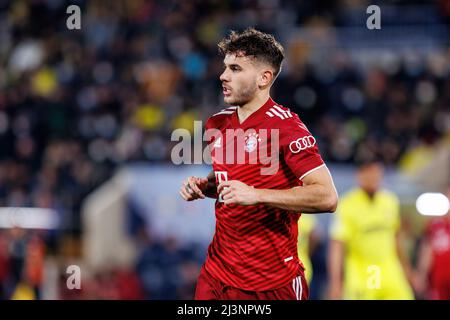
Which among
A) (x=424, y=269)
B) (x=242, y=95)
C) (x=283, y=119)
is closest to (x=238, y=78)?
(x=242, y=95)

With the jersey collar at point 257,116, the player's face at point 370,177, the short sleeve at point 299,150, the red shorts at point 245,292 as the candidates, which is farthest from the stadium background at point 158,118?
the short sleeve at point 299,150

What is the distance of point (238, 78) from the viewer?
18.7 feet

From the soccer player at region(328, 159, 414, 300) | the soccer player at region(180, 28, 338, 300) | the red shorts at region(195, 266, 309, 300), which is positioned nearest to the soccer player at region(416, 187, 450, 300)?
the soccer player at region(328, 159, 414, 300)

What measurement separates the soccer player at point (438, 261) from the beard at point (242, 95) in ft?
14.4

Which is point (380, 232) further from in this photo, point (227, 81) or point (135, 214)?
point (135, 214)

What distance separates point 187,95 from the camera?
52.7ft

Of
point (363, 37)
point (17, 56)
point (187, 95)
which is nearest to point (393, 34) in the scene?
point (363, 37)

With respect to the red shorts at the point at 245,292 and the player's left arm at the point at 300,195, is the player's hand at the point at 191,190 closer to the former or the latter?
the player's left arm at the point at 300,195

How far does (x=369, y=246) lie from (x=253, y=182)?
12.3 ft

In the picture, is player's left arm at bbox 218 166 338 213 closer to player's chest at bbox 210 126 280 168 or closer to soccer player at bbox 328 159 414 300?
player's chest at bbox 210 126 280 168

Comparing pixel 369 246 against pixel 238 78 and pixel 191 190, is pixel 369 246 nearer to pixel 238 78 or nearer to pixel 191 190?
pixel 191 190

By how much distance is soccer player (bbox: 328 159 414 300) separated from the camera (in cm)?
910

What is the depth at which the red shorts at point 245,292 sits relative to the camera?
5789 millimetres

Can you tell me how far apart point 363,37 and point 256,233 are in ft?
36.7
